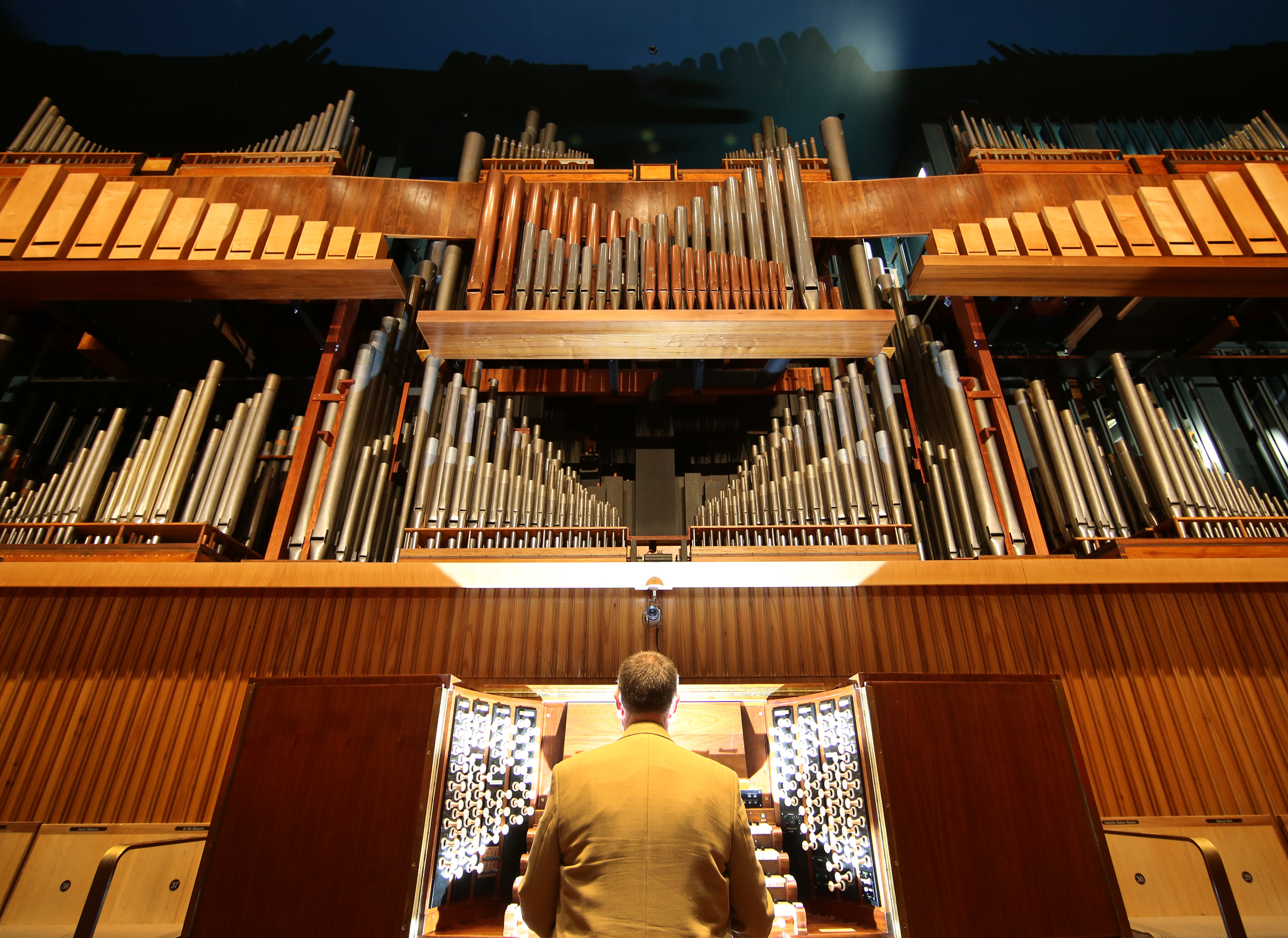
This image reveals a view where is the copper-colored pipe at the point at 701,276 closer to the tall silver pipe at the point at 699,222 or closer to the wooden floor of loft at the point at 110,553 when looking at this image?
the tall silver pipe at the point at 699,222

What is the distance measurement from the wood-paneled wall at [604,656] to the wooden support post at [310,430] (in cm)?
36

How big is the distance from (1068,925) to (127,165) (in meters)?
7.83

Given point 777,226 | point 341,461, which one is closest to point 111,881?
point 341,461

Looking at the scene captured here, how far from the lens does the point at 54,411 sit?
528 centimetres

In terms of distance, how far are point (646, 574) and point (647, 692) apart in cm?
163

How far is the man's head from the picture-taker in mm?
1710

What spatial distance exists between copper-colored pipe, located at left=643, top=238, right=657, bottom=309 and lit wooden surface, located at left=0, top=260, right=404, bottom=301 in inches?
65.1

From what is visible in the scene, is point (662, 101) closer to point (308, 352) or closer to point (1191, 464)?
point (308, 352)

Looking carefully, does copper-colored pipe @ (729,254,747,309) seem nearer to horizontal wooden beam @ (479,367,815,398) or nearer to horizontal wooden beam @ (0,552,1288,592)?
horizontal wooden beam @ (479,367,815,398)

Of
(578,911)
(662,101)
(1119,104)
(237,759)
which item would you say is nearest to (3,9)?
(662,101)

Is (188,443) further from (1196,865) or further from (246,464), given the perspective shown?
(1196,865)

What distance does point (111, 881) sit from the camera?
279 centimetres

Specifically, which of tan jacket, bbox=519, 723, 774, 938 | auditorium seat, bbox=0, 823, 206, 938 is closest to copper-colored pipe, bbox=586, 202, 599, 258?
tan jacket, bbox=519, 723, 774, 938

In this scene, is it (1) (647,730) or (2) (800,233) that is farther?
(2) (800,233)
